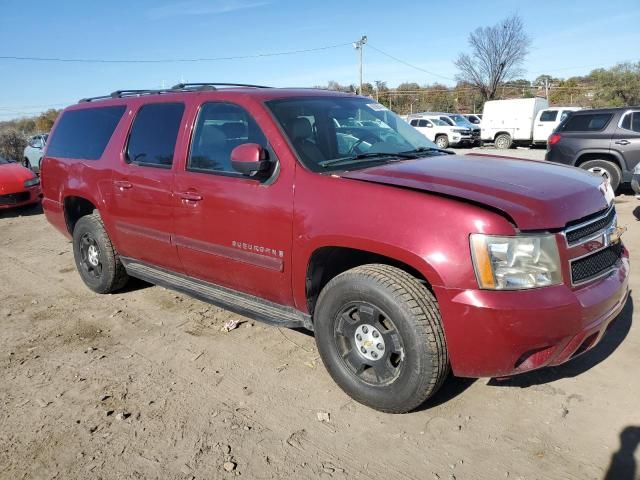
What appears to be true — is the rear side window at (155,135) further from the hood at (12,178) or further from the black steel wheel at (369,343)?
the hood at (12,178)

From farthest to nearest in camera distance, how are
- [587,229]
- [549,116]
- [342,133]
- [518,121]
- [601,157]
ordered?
[518,121], [549,116], [601,157], [342,133], [587,229]

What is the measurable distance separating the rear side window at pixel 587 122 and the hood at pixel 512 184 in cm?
761

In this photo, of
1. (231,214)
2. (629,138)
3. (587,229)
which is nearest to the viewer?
(587,229)

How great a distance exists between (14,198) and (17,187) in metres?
0.23

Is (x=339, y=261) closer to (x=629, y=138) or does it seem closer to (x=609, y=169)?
(x=609, y=169)

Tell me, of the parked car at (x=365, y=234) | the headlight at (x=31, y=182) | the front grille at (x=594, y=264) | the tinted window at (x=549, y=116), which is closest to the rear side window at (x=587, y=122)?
the parked car at (x=365, y=234)

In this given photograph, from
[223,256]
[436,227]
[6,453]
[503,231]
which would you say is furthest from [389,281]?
[6,453]

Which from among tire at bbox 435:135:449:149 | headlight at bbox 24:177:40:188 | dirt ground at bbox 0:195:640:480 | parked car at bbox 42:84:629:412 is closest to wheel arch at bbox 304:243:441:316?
parked car at bbox 42:84:629:412

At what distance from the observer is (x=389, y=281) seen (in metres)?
2.71

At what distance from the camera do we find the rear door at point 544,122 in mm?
21250

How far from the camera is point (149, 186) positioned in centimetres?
404

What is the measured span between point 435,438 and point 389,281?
887 mm

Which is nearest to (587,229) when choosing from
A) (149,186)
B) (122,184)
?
(149,186)

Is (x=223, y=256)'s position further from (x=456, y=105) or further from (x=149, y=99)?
(x=456, y=105)
